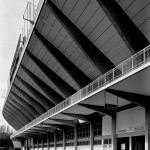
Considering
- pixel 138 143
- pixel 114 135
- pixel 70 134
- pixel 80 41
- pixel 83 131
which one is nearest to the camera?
pixel 138 143

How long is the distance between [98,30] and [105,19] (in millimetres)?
1293

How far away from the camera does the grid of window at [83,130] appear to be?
25.9 m

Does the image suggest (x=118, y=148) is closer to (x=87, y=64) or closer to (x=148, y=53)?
(x=87, y=64)

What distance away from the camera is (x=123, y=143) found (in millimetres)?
19375

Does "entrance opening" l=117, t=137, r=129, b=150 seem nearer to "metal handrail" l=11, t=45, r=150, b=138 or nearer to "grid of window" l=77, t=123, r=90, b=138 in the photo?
"metal handrail" l=11, t=45, r=150, b=138

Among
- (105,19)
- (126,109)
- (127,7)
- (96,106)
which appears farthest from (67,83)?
(127,7)

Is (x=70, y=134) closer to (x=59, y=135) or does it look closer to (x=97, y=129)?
(x=59, y=135)

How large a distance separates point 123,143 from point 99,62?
620 centimetres

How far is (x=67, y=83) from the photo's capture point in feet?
88.4

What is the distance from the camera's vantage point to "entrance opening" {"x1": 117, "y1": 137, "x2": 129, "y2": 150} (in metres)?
18.9

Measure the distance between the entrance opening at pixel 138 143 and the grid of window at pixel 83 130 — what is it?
26.8 ft

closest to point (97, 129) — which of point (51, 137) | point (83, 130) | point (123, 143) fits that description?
point (83, 130)

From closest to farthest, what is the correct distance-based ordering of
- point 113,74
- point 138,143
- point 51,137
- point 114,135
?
point 113,74
point 138,143
point 114,135
point 51,137

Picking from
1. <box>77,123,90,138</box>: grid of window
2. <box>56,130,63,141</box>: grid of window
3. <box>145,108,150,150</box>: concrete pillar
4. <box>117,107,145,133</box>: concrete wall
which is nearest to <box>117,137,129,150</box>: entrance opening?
<box>117,107,145,133</box>: concrete wall
